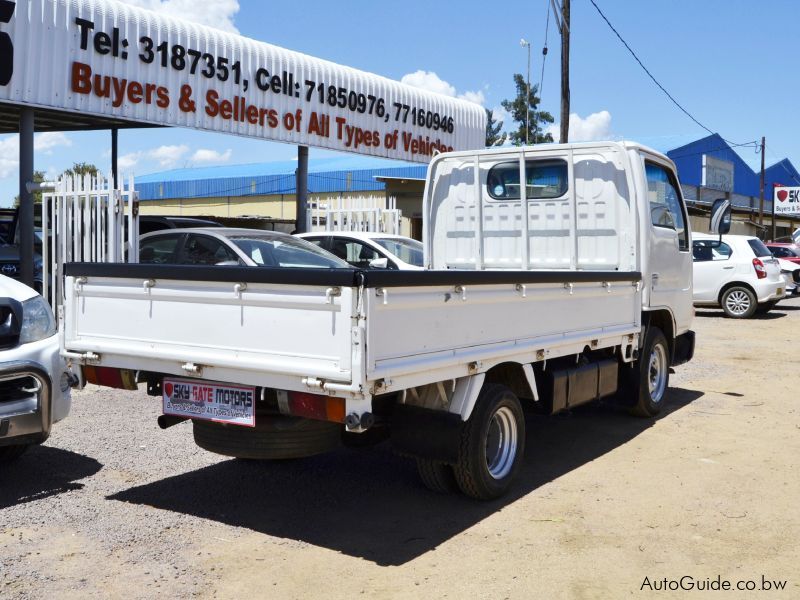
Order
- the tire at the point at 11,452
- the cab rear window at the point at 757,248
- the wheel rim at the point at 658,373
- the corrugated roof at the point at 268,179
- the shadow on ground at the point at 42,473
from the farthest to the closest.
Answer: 1. the corrugated roof at the point at 268,179
2. the cab rear window at the point at 757,248
3. the wheel rim at the point at 658,373
4. the tire at the point at 11,452
5. the shadow on ground at the point at 42,473

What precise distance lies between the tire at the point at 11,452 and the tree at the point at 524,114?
5488cm

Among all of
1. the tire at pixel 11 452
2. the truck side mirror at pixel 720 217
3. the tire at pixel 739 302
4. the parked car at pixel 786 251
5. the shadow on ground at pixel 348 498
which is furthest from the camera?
the parked car at pixel 786 251

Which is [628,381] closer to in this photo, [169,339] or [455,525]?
[455,525]

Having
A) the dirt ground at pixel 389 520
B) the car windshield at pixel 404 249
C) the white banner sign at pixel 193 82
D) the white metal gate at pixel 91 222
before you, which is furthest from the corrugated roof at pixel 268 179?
the dirt ground at pixel 389 520

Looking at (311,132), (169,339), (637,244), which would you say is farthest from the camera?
(311,132)

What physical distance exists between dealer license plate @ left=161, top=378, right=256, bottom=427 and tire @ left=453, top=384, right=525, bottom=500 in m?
1.24

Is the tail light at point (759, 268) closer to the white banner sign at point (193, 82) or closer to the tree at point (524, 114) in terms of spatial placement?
the white banner sign at point (193, 82)

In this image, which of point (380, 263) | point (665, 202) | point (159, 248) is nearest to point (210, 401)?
point (665, 202)

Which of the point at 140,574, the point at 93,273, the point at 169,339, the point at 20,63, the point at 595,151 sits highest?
the point at 20,63

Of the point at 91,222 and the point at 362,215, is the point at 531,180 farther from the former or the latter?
the point at 362,215

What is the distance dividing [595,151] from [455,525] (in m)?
3.92

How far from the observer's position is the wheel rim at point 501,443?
5.39 metres

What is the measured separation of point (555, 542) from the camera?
4.56 meters

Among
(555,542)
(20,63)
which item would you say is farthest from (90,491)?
(20,63)
